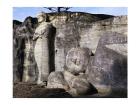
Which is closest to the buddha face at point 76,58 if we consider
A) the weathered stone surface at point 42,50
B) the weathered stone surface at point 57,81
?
the weathered stone surface at point 57,81

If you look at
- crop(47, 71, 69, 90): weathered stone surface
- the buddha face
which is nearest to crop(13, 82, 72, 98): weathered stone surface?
crop(47, 71, 69, 90): weathered stone surface

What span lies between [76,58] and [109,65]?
16.2 inches

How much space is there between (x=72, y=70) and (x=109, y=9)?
2.82ft

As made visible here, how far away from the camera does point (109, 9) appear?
17.2 feet

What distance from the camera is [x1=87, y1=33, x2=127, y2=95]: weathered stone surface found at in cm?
521

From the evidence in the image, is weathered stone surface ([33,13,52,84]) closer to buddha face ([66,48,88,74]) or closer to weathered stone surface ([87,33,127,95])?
buddha face ([66,48,88,74])

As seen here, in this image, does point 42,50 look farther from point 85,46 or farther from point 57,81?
point 85,46

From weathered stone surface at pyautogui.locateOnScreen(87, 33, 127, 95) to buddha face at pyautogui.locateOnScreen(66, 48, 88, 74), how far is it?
4.4 inches

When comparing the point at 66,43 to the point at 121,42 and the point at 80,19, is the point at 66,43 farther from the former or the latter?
the point at 121,42

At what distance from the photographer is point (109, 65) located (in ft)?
17.2

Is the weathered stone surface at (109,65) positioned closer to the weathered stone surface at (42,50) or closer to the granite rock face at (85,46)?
the granite rock face at (85,46)
